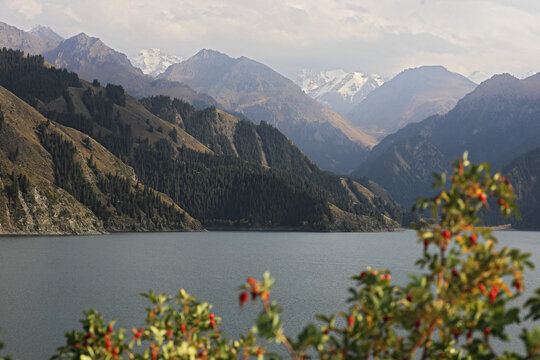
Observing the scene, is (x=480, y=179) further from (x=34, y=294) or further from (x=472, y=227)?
(x=34, y=294)

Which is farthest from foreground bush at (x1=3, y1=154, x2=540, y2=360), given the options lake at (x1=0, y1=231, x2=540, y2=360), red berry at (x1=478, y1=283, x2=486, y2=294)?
lake at (x1=0, y1=231, x2=540, y2=360)

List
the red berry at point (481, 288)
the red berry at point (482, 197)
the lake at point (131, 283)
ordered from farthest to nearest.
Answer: the lake at point (131, 283), the red berry at point (482, 197), the red berry at point (481, 288)

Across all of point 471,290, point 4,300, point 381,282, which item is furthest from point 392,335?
point 4,300

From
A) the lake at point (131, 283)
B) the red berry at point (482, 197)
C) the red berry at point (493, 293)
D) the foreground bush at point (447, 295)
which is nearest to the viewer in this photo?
the foreground bush at point (447, 295)

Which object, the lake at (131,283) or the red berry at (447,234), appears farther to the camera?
the lake at (131,283)

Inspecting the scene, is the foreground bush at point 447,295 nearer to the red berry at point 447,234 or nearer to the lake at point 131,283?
the red berry at point 447,234

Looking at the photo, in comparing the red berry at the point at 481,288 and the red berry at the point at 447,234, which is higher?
the red berry at the point at 447,234

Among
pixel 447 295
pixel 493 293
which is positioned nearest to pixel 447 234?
pixel 447 295

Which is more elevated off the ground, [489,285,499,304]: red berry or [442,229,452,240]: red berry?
[442,229,452,240]: red berry

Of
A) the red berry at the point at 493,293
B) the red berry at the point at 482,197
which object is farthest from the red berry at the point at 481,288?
the red berry at the point at 482,197

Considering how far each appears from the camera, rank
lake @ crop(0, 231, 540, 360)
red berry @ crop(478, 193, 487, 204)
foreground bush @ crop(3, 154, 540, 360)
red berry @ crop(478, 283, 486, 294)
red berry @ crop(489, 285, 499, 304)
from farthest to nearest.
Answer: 1. lake @ crop(0, 231, 540, 360)
2. red berry @ crop(489, 285, 499, 304)
3. red berry @ crop(478, 193, 487, 204)
4. red berry @ crop(478, 283, 486, 294)
5. foreground bush @ crop(3, 154, 540, 360)

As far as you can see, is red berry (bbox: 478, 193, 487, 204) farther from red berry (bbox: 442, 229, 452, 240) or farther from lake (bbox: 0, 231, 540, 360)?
lake (bbox: 0, 231, 540, 360)

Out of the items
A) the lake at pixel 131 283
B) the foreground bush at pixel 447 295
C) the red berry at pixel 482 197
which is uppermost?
the red berry at pixel 482 197

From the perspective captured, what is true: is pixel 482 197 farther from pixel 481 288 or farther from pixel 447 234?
pixel 481 288
